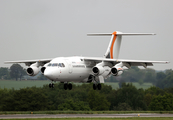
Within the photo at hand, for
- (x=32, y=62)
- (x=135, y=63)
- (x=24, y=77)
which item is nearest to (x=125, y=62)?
(x=135, y=63)

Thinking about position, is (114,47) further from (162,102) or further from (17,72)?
(17,72)

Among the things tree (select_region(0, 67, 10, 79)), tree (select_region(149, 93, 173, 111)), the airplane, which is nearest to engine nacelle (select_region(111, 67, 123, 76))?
the airplane

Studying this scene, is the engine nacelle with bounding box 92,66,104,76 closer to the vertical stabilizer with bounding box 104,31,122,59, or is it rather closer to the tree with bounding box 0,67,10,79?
the vertical stabilizer with bounding box 104,31,122,59

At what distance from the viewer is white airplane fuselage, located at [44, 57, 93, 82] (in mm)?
31922

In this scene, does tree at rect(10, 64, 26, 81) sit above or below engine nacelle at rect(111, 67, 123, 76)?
above

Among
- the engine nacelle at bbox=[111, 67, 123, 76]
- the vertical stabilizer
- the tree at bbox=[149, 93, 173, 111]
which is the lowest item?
the tree at bbox=[149, 93, 173, 111]

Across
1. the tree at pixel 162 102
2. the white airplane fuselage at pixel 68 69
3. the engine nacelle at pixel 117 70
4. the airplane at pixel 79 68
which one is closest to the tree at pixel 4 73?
the tree at pixel 162 102

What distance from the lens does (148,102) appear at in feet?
303

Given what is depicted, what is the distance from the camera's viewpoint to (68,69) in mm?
33594

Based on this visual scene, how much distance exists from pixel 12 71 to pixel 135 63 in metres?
54.9

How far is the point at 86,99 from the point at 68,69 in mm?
57262

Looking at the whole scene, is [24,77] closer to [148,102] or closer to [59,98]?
[59,98]

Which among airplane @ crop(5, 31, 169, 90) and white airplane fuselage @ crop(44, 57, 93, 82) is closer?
white airplane fuselage @ crop(44, 57, 93, 82)

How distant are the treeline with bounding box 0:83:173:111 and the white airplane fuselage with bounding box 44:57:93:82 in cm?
4730
